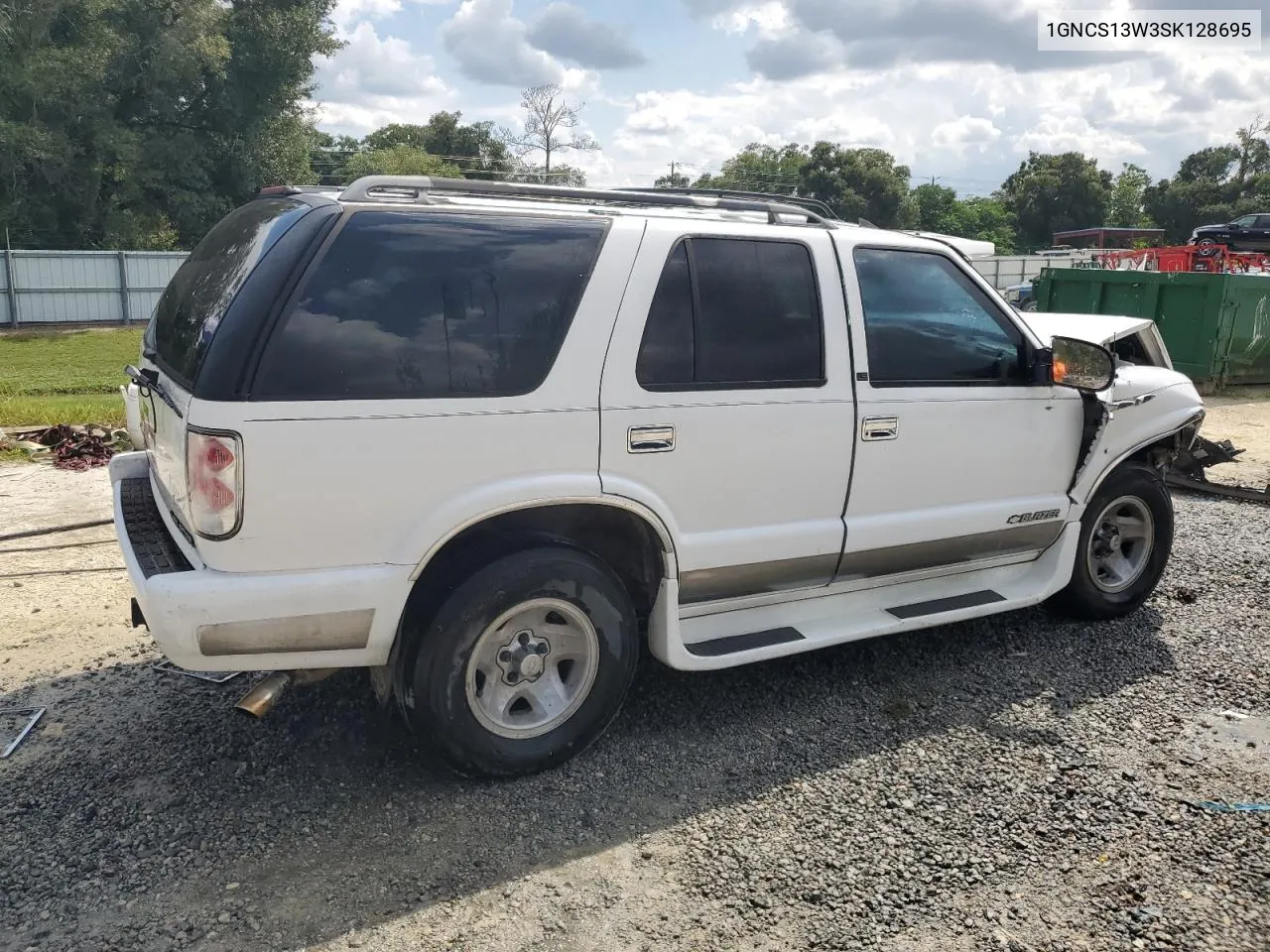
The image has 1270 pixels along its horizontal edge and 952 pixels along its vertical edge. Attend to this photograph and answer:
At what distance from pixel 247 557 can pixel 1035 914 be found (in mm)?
2513

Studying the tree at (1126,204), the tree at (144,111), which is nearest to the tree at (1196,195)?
the tree at (1126,204)

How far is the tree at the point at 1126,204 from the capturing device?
70875 millimetres

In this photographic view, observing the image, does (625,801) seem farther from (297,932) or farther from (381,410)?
(381,410)

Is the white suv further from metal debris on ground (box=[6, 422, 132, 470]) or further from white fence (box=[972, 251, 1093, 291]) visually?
white fence (box=[972, 251, 1093, 291])

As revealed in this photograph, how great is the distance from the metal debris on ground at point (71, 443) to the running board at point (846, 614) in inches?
243

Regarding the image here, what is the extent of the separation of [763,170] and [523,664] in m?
84.3

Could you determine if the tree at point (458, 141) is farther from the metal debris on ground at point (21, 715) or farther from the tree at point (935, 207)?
the metal debris on ground at point (21, 715)

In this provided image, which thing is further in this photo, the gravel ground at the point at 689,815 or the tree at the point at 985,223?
the tree at the point at 985,223

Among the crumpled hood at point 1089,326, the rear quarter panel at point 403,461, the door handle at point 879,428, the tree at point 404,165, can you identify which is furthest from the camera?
the tree at point 404,165

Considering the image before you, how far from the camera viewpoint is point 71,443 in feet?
28.7

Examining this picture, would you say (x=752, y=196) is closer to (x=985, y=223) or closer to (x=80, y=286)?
(x=80, y=286)

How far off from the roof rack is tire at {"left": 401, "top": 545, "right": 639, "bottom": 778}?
50.6 inches

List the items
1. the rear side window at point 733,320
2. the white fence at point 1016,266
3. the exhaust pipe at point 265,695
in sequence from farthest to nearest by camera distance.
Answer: the white fence at point 1016,266 → the rear side window at point 733,320 → the exhaust pipe at point 265,695

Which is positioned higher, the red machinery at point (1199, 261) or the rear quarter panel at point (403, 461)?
the red machinery at point (1199, 261)
